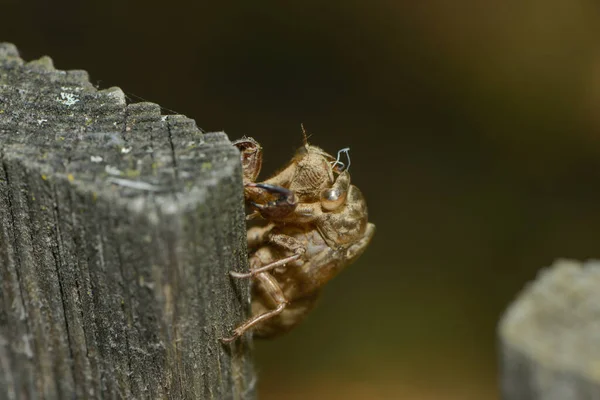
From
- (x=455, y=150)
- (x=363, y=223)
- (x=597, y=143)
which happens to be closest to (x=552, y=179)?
(x=597, y=143)

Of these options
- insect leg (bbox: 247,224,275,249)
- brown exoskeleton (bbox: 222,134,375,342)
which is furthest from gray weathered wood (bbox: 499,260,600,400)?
insect leg (bbox: 247,224,275,249)

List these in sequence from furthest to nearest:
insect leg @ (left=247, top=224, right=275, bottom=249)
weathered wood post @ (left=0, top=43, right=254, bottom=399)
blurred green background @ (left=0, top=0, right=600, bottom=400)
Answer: blurred green background @ (left=0, top=0, right=600, bottom=400) < insect leg @ (left=247, top=224, right=275, bottom=249) < weathered wood post @ (left=0, top=43, right=254, bottom=399)

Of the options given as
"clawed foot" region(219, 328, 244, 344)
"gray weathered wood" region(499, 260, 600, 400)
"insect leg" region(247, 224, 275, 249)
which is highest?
"gray weathered wood" region(499, 260, 600, 400)

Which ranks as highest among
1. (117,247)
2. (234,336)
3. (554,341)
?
(117,247)

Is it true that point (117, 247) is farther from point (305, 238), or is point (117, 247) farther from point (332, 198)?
point (305, 238)

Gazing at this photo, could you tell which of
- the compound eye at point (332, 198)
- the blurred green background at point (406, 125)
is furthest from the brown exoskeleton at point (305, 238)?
the blurred green background at point (406, 125)

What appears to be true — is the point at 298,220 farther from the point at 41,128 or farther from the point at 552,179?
the point at 552,179

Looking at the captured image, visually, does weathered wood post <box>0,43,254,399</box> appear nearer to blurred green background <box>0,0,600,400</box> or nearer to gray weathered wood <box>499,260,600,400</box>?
gray weathered wood <box>499,260,600,400</box>

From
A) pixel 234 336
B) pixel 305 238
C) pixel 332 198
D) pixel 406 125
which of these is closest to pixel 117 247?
pixel 234 336
